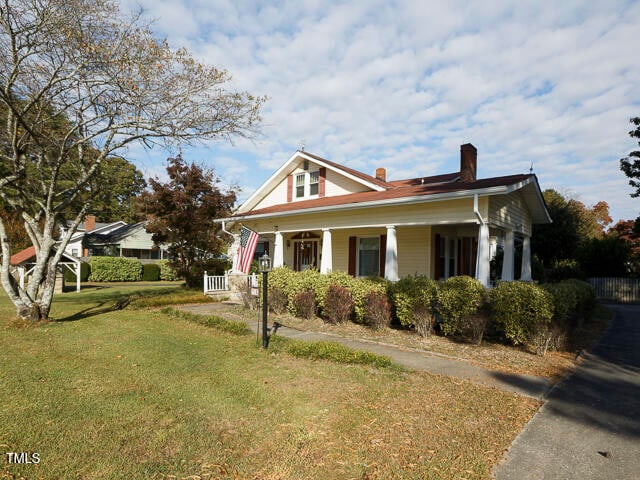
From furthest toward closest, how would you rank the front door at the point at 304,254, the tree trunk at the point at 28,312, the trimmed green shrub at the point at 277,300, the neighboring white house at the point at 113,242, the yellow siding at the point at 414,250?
1. the neighboring white house at the point at 113,242
2. the front door at the point at 304,254
3. the yellow siding at the point at 414,250
4. the trimmed green shrub at the point at 277,300
5. the tree trunk at the point at 28,312

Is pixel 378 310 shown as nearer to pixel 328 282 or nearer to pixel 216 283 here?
pixel 328 282

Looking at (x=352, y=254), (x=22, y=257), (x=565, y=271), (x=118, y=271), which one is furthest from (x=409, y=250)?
(x=118, y=271)

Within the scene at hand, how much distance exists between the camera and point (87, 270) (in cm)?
2653

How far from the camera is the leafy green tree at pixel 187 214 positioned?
18.0 m

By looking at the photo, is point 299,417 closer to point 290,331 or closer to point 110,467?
point 110,467

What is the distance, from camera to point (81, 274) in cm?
2620

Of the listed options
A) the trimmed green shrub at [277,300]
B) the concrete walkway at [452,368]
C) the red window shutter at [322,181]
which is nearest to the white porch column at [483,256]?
the concrete walkway at [452,368]

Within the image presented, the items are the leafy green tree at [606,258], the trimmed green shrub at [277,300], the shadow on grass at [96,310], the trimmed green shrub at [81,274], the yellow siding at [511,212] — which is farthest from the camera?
the trimmed green shrub at [81,274]

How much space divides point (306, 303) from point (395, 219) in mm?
3959

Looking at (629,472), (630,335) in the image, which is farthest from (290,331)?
(630,335)

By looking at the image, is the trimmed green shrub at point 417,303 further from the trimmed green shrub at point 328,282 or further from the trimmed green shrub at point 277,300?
the trimmed green shrub at point 277,300

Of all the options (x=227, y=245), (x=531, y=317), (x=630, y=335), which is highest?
(x=227, y=245)

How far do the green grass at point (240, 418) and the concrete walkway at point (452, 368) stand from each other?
385 mm

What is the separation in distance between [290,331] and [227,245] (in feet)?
42.0
